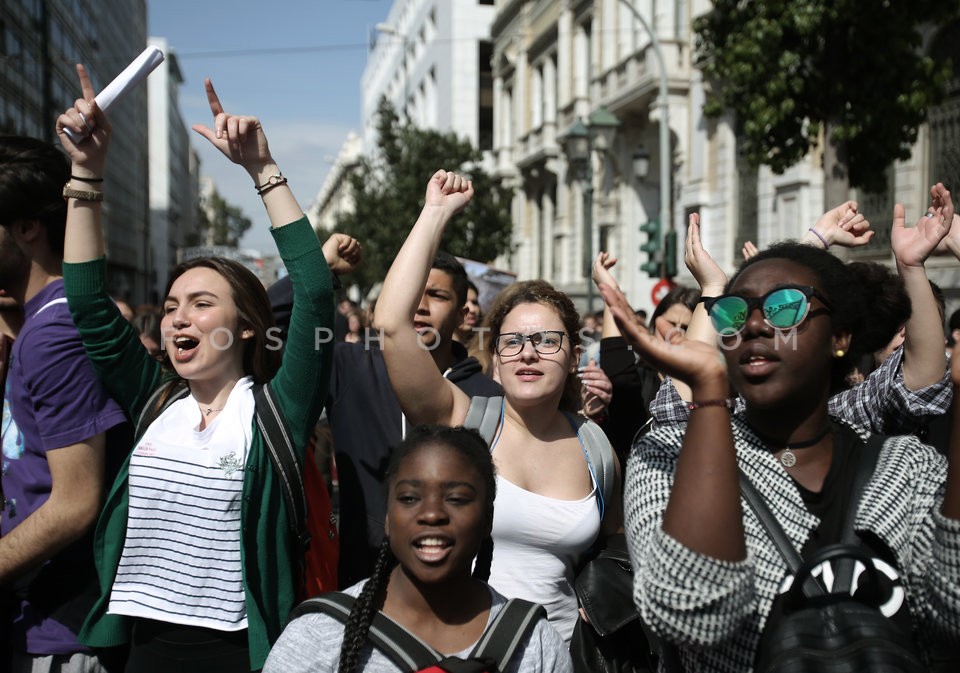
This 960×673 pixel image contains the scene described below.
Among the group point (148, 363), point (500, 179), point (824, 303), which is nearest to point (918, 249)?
point (824, 303)

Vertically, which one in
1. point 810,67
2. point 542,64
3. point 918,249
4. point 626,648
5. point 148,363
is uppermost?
point 542,64

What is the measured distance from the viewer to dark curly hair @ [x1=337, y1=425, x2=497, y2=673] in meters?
1.84

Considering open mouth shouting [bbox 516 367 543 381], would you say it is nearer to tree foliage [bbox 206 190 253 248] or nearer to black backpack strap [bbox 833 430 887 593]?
black backpack strap [bbox 833 430 887 593]

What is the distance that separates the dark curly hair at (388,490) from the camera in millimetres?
1836

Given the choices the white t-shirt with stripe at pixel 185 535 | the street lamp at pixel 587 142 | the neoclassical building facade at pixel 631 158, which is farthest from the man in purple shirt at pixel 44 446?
the street lamp at pixel 587 142

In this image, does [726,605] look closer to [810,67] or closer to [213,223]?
[810,67]

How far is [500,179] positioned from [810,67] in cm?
2369

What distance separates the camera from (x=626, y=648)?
2.21m

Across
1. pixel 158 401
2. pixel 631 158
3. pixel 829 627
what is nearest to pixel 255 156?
pixel 158 401

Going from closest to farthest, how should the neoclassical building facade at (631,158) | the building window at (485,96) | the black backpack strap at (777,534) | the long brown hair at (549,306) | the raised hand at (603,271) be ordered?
the black backpack strap at (777,534), the raised hand at (603,271), the long brown hair at (549,306), the neoclassical building facade at (631,158), the building window at (485,96)

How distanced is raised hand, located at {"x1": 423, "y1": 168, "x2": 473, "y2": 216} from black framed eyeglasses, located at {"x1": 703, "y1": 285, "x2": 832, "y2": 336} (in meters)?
1.05

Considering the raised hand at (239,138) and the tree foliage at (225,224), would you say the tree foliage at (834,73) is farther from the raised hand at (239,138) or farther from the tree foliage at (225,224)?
the tree foliage at (225,224)

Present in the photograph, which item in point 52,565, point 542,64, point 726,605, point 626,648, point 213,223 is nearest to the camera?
point 726,605

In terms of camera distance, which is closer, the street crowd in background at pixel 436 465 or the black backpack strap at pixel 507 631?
the street crowd in background at pixel 436 465
